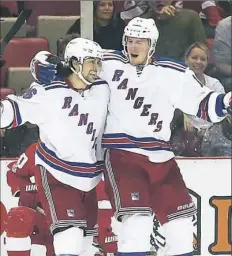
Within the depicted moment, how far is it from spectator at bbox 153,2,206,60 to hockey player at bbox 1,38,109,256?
135 cm

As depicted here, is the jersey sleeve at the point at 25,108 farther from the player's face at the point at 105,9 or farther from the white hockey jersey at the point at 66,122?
the player's face at the point at 105,9

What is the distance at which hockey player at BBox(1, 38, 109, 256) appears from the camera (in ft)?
13.9

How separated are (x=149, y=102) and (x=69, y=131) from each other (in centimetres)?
33

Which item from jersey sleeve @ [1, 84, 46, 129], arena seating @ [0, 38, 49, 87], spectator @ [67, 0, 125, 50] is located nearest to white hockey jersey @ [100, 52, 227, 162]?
jersey sleeve @ [1, 84, 46, 129]

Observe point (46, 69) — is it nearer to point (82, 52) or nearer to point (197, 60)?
point (82, 52)

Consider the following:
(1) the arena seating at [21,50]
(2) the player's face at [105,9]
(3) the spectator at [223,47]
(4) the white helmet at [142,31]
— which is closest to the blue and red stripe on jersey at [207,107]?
(4) the white helmet at [142,31]

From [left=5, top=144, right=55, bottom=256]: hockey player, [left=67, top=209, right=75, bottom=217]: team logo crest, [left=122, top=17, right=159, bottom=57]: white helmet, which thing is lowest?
[left=5, top=144, right=55, bottom=256]: hockey player

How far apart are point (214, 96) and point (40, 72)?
2.22 feet

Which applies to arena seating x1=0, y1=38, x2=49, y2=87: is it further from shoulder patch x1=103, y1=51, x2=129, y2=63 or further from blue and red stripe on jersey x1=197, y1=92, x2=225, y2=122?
blue and red stripe on jersey x1=197, y1=92, x2=225, y2=122

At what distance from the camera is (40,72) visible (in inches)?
168

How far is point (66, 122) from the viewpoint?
425 centimetres

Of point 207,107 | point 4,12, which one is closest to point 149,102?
point 207,107

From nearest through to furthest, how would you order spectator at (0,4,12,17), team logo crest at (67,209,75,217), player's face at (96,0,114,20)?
team logo crest at (67,209,75,217) < player's face at (96,0,114,20) < spectator at (0,4,12,17)

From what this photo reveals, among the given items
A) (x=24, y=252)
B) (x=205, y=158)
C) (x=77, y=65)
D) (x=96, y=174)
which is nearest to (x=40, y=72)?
(x=77, y=65)
